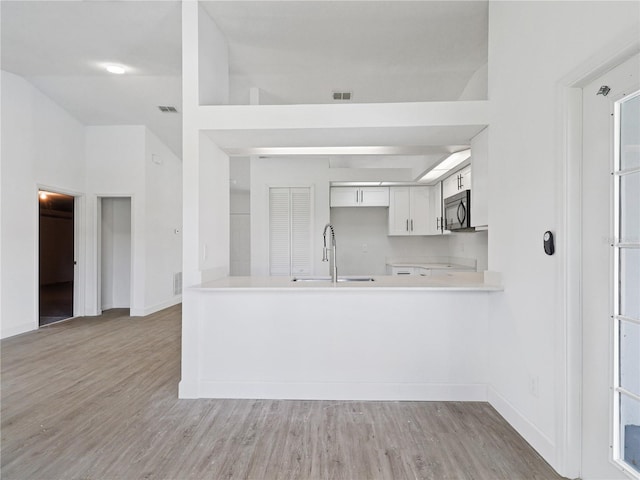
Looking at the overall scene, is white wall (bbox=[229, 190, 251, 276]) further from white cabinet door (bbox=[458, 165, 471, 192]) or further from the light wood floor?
white cabinet door (bbox=[458, 165, 471, 192])

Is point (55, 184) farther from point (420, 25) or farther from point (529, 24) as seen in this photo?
point (529, 24)

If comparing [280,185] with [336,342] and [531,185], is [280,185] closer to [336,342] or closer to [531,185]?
[336,342]

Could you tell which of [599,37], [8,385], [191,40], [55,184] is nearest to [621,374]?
[599,37]

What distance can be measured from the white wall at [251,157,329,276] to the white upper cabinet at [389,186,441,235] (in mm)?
1170

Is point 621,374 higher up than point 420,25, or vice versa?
point 420,25

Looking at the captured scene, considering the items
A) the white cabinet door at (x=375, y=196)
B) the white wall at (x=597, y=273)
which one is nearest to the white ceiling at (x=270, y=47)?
the white wall at (x=597, y=273)

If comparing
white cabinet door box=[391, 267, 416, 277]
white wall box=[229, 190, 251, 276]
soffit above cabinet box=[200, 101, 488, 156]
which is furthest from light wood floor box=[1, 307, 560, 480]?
white wall box=[229, 190, 251, 276]

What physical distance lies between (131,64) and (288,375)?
11.9ft

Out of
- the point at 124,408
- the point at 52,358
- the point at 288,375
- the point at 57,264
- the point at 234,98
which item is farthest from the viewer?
the point at 57,264

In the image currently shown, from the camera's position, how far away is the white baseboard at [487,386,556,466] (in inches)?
69.7

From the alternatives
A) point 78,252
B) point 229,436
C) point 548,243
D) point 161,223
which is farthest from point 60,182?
point 548,243

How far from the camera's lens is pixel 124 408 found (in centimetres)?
238

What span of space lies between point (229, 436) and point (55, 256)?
474 cm

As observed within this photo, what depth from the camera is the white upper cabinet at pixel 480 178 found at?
2516mm
